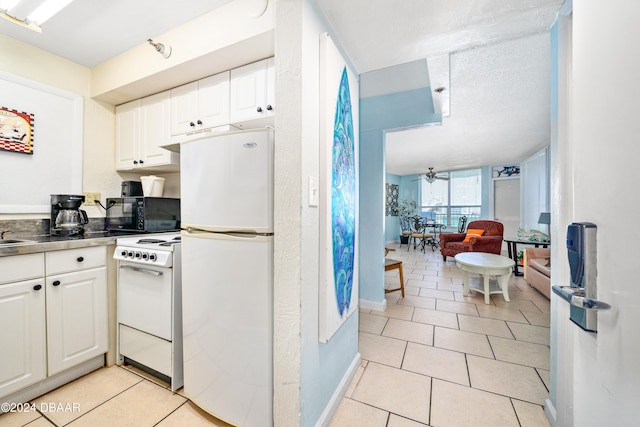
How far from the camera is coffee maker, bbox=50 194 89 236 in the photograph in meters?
1.99

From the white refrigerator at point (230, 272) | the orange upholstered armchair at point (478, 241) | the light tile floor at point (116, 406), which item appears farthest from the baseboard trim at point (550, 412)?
the orange upholstered armchair at point (478, 241)

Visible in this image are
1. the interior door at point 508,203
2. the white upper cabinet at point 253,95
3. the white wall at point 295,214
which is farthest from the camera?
the interior door at point 508,203

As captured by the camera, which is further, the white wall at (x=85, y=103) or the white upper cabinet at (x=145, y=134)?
the white upper cabinet at (x=145, y=134)

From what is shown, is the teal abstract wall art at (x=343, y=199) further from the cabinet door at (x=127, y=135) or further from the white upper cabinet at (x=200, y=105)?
the cabinet door at (x=127, y=135)

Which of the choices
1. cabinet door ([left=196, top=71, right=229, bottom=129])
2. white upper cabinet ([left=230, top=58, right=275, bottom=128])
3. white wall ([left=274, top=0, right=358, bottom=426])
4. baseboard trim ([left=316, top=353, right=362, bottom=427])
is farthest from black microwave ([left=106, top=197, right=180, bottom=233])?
baseboard trim ([left=316, top=353, right=362, bottom=427])

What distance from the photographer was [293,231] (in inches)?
45.4

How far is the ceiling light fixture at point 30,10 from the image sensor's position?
4.75 feet

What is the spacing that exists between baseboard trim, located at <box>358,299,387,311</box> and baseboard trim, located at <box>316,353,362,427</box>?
3.76 ft

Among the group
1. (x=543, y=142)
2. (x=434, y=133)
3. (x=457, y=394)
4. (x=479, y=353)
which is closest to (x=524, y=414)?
(x=457, y=394)

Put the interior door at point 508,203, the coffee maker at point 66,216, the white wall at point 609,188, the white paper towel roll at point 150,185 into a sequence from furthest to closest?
the interior door at point 508,203
the white paper towel roll at point 150,185
the coffee maker at point 66,216
the white wall at point 609,188

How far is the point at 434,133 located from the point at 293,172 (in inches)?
162

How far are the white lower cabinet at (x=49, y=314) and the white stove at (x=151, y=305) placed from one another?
14 centimetres

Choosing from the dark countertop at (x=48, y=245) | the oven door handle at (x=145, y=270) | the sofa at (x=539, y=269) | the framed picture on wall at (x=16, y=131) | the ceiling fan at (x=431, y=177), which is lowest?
the sofa at (x=539, y=269)

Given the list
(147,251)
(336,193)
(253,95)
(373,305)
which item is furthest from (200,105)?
(373,305)
